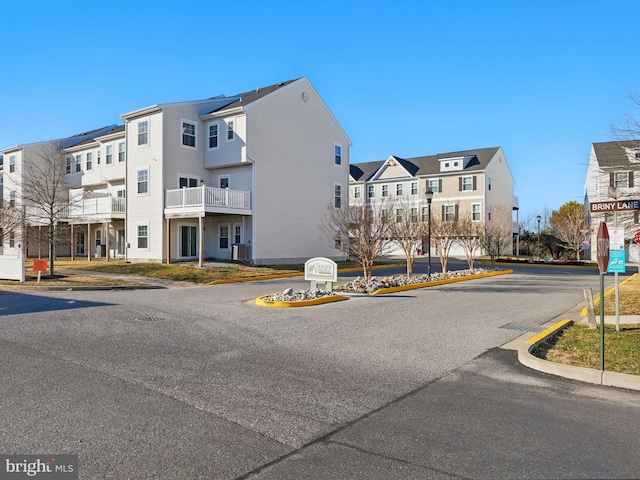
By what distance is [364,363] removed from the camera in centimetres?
739

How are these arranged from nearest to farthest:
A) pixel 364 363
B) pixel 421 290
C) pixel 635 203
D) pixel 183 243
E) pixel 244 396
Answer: pixel 244 396
pixel 364 363
pixel 635 203
pixel 421 290
pixel 183 243

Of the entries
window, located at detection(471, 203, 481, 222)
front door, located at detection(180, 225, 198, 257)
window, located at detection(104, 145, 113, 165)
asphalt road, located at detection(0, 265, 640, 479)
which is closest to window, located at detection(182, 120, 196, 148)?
front door, located at detection(180, 225, 198, 257)

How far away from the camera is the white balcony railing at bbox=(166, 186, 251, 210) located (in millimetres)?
25281

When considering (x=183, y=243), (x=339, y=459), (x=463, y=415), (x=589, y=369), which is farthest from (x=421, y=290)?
(x=183, y=243)

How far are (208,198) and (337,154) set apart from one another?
41.0 feet

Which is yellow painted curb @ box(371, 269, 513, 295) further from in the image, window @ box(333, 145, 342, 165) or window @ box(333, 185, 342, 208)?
window @ box(333, 145, 342, 165)

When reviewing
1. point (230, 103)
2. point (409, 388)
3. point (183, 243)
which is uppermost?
point (230, 103)

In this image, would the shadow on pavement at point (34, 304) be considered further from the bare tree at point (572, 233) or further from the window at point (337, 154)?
the bare tree at point (572, 233)

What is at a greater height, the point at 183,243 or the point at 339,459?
the point at 183,243

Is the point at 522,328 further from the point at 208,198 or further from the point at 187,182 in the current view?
the point at 187,182

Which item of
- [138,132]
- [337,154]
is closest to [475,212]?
[337,154]

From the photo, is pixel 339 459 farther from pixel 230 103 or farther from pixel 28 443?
pixel 230 103

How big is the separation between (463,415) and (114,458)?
3.41 metres

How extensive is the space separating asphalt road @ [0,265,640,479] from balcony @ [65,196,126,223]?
20.5 metres
